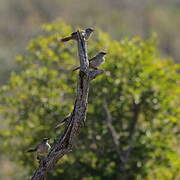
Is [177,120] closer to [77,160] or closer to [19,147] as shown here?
[77,160]

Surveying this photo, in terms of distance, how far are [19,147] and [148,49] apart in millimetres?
2058

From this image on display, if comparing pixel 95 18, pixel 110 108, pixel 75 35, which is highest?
pixel 95 18

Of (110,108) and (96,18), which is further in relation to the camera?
(96,18)

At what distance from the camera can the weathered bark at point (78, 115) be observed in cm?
343

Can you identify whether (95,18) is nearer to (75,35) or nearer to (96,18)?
(96,18)

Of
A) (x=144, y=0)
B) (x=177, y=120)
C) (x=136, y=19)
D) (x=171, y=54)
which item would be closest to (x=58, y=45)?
(x=177, y=120)

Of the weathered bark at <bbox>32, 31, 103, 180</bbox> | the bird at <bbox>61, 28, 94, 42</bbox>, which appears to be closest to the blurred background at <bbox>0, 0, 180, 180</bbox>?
the bird at <bbox>61, 28, 94, 42</bbox>

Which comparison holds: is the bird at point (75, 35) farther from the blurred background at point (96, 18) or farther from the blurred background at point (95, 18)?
the blurred background at point (95, 18)

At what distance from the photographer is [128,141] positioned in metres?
6.51

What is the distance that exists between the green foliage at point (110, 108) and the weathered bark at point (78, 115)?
271 centimetres

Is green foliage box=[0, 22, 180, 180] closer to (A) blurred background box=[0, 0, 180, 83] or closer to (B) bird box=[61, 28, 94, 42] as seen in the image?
(B) bird box=[61, 28, 94, 42]

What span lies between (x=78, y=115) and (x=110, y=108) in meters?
3.05

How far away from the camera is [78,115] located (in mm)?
3467

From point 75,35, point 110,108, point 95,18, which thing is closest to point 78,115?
point 75,35
